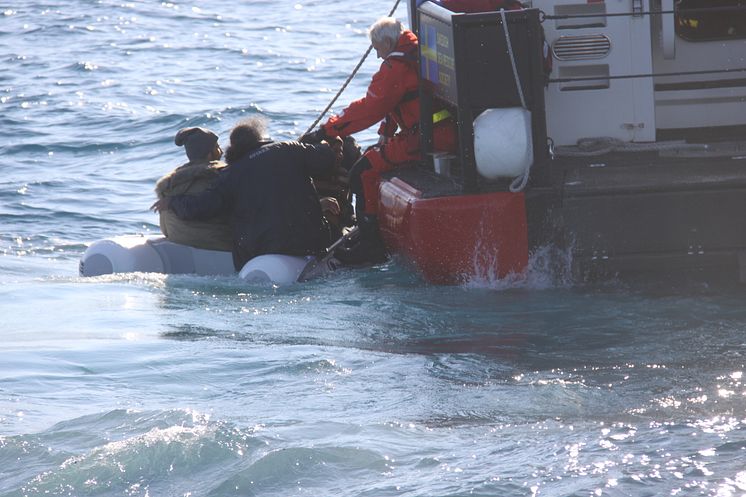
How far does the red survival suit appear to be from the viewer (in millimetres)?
7031

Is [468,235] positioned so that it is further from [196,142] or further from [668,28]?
[196,142]

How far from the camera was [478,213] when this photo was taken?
5934 mm

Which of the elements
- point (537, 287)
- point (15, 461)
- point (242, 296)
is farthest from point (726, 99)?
point (15, 461)

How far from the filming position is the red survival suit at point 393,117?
703cm

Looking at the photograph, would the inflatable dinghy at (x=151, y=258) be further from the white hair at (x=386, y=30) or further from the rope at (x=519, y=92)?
the rope at (x=519, y=92)

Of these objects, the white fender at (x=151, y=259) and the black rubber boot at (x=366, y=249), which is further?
the white fender at (x=151, y=259)

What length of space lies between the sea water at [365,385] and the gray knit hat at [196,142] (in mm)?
830

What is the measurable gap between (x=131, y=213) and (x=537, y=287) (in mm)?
5616

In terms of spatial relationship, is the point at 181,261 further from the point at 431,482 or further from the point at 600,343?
the point at 431,482

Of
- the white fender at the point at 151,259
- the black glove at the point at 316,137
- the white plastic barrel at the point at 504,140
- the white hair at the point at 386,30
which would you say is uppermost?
the white hair at the point at 386,30

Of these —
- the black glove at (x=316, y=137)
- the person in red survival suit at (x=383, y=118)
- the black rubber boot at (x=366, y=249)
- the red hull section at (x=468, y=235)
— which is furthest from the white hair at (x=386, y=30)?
the red hull section at (x=468, y=235)

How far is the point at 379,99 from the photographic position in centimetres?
707

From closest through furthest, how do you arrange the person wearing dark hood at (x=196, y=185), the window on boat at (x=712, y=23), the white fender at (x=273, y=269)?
the white fender at (x=273, y=269), the window on boat at (x=712, y=23), the person wearing dark hood at (x=196, y=185)

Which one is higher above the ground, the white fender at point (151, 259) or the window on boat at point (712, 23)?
the window on boat at point (712, 23)
